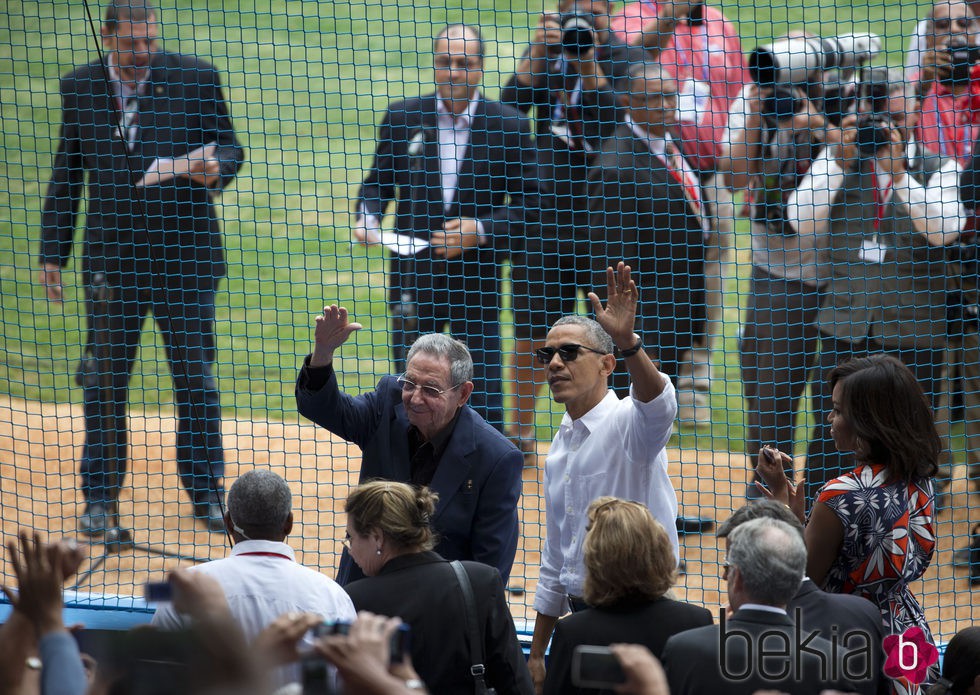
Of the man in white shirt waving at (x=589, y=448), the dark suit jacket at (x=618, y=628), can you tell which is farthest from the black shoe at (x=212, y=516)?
the dark suit jacket at (x=618, y=628)

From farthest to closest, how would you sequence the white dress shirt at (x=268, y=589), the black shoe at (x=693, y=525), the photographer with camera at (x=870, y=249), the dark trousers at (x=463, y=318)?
1. the dark trousers at (x=463, y=318)
2. the black shoe at (x=693, y=525)
3. the photographer with camera at (x=870, y=249)
4. the white dress shirt at (x=268, y=589)

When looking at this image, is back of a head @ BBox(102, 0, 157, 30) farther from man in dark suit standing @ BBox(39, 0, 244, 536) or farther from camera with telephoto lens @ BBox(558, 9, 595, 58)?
camera with telephoto lens @ BBox(558, 9, 595, 58)

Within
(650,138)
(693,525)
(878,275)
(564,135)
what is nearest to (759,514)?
(878,275)

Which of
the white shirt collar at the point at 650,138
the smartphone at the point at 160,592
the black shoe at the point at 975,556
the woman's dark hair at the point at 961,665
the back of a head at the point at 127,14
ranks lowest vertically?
the black shoe at the point at 975,556

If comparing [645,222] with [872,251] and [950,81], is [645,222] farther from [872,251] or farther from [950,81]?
[950,81]

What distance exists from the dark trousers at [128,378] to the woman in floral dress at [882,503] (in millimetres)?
3149

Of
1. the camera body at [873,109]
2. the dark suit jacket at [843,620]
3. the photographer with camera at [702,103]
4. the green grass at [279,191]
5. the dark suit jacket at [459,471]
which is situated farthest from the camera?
the green grass at [279,191]

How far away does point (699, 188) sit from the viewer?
539 cm

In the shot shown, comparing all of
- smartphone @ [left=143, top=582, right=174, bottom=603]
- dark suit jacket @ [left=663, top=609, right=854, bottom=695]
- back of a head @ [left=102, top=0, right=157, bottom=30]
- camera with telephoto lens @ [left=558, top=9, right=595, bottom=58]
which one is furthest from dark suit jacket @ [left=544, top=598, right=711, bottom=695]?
back of a head @ [left=102, top=0, right=157, bottom=30]

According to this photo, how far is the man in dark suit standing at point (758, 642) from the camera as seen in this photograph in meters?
2.33

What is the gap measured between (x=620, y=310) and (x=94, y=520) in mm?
3047

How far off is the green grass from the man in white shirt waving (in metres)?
2.99

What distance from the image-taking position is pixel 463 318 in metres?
5.65

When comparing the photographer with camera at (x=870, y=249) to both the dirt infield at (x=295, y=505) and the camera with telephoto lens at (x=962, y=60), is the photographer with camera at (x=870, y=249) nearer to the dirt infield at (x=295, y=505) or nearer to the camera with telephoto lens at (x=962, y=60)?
the camera with telephoto lens at (x=962, y=60)
